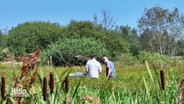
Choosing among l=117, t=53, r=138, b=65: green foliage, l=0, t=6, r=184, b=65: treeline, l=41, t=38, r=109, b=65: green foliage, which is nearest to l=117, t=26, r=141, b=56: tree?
l=0, t=6, r=184, b=65: treeline

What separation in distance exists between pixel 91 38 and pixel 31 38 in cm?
994

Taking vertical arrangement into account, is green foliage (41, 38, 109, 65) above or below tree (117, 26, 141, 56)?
below

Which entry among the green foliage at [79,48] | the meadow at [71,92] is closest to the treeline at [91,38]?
the green foliage at [79,48]

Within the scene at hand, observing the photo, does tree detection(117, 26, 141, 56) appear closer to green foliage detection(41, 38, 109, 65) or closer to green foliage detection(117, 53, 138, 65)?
green foliage detection(41, 38, 109, 65)

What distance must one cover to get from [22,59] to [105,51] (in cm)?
5271

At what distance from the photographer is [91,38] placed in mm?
58281

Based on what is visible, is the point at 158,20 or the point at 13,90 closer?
the point at 13,90

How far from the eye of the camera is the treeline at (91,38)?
55.2m

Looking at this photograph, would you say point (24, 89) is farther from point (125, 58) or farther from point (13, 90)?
point (125, 58)

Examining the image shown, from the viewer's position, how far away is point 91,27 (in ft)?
200

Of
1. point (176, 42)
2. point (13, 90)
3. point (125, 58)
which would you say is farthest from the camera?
point (176, 42)

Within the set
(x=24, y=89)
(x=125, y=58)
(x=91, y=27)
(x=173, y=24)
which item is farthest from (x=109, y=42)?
(x=24, y=89)

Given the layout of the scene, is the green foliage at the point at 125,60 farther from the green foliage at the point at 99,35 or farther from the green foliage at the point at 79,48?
the green foliage at the point at 99,35

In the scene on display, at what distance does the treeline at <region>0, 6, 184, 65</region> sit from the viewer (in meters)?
55.2
